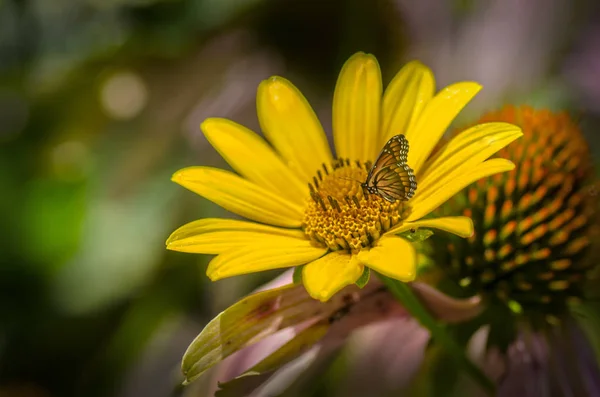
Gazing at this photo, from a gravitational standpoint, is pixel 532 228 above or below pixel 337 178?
below

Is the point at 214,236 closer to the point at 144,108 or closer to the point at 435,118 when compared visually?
the point at 435,118

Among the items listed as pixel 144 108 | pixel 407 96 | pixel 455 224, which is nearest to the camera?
pixel 455 224

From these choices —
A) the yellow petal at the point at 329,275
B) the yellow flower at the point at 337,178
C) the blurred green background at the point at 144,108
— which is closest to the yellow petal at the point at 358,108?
the yellow flower at the point at 337,178

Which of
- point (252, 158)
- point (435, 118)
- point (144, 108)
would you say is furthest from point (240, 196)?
point (144, 108)

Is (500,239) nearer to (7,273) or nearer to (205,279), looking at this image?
(205,279)

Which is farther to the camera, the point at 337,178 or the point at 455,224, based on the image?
the point at 337,178

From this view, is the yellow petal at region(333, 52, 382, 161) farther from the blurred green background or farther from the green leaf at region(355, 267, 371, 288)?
the blurred green background

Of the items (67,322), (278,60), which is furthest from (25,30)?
(67,322)

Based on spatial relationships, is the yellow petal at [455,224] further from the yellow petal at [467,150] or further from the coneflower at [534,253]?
the coneflower at [534,253]
